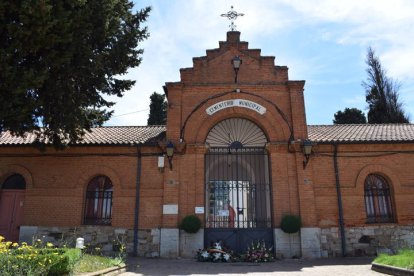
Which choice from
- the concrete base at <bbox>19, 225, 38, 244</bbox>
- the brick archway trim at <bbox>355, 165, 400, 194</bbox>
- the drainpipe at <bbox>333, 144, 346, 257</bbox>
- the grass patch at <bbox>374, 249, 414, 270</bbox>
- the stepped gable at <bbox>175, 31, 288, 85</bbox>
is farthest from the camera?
the stepped gable at <bbox>175, 31, 288, 85</bbox>

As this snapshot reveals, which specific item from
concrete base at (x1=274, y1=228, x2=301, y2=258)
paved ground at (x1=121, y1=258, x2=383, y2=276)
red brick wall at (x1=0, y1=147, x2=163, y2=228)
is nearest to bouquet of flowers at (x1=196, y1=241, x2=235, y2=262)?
paved ground at (x1=121, y1=258, x2=383, y2=276)

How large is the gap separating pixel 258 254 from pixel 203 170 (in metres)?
3.78

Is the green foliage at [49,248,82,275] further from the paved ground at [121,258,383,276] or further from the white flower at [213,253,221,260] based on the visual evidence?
the white flower at [213,253,221,260]

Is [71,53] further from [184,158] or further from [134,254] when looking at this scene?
[134,254]

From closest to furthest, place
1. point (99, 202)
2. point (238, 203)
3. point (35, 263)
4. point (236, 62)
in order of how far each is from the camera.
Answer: point (35, 263) < point (238, 203) < point (99, 202) < point (236, 62)

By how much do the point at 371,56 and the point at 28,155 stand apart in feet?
115

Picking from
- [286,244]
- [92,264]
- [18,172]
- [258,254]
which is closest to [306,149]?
[286,244]

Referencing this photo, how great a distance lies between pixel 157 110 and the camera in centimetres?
2880

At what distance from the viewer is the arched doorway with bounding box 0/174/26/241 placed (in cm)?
1395

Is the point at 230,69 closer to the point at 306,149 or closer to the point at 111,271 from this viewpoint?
the point at 306,149

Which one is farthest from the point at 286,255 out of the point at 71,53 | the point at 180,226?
the point at 71,53

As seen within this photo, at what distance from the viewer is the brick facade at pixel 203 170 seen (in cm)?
1312

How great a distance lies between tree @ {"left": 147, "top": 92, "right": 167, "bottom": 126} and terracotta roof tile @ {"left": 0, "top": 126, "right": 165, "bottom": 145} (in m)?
10.7

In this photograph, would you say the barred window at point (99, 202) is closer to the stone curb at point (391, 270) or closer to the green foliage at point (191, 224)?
the green foliage at point (191, 224)
